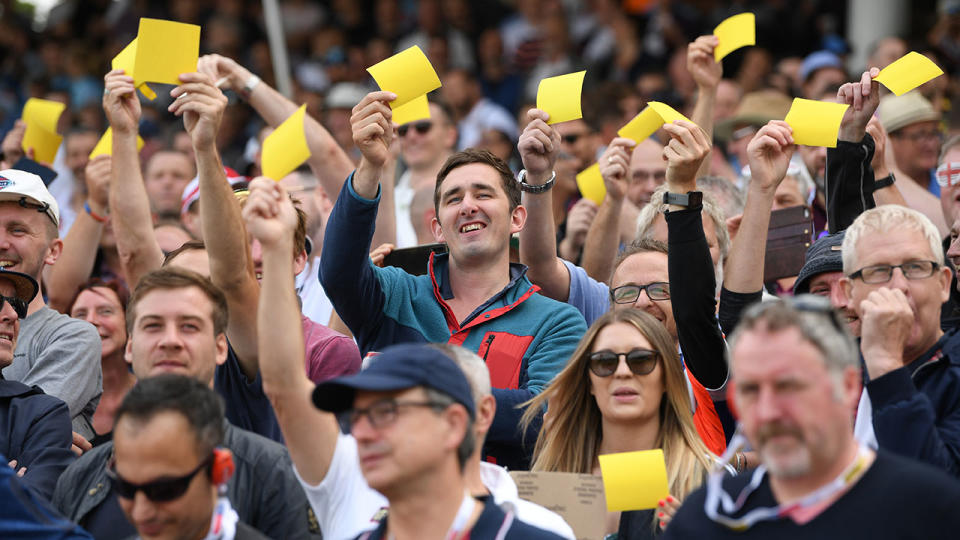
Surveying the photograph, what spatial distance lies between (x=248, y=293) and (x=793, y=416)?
7.71 feet

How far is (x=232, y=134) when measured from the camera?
11.0 meters

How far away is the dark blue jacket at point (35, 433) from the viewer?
4.32m

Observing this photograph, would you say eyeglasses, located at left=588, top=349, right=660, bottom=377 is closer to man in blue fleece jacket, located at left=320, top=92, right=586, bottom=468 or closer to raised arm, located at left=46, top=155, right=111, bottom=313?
man in blue fleece jacket, located at left=320, top=92, right=586, bottom=468

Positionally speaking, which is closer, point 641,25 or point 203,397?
point 203,397

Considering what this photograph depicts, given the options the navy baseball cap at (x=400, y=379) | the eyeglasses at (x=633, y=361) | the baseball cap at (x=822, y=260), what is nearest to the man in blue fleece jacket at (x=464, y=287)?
the eyeglasses at (x=633, y=361)

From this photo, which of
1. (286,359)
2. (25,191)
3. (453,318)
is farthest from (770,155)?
(25,191)

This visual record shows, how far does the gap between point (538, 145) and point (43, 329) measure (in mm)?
2215

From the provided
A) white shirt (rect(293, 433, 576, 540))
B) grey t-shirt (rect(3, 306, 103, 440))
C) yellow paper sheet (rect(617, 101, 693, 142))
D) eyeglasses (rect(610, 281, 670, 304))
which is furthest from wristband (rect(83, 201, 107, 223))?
white shirt (rect(293, 433, 576, 540))

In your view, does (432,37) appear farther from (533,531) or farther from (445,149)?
(533,531)

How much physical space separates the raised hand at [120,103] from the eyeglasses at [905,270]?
3.11m

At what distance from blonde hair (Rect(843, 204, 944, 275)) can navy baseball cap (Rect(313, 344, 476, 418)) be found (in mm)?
1460

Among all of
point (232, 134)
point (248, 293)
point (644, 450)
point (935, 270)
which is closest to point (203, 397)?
point (248, 293)

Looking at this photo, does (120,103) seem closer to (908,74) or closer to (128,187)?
(128,187)

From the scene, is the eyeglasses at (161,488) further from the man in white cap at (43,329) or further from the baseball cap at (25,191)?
the baseball cap at (25,191)
